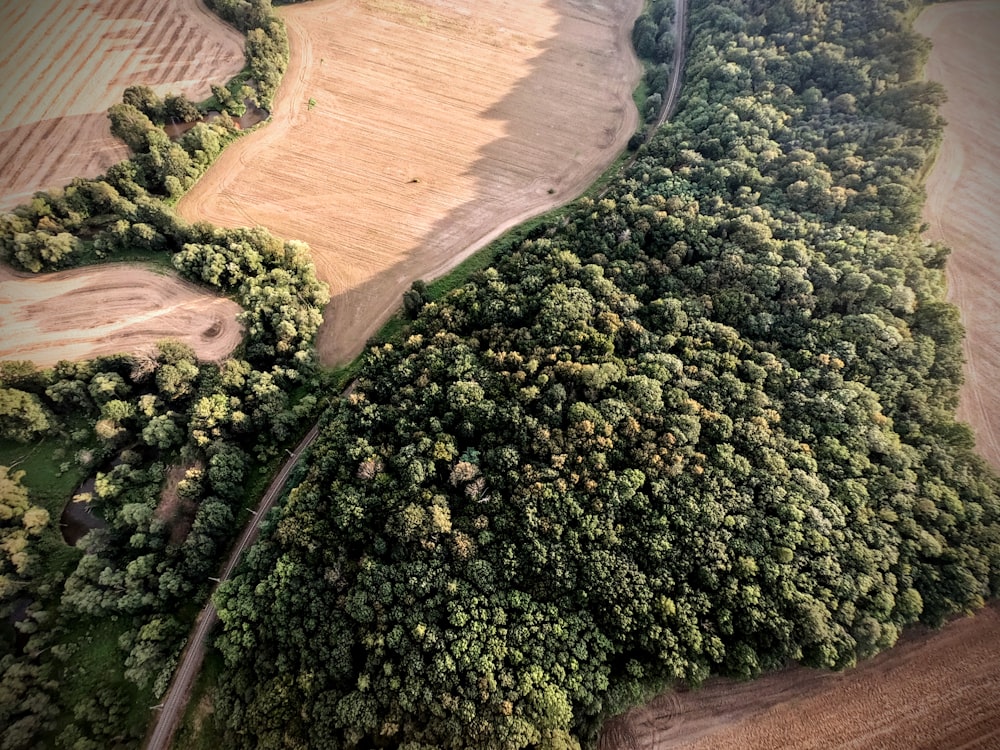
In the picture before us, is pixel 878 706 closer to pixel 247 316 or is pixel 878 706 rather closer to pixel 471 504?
pixel 471 504

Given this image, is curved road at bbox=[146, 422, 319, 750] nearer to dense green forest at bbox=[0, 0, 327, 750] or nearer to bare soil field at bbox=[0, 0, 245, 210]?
dense green forest at bbox=[0, 0, 327, 750]

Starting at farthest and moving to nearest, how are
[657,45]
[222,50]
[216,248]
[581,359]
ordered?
[657,45] → [222,50] → [216,248] → [581,359]

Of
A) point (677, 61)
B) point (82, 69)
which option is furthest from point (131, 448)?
point (677, 61)

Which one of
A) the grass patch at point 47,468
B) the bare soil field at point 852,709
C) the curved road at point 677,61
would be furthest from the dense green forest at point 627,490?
the curved road at point 677,61

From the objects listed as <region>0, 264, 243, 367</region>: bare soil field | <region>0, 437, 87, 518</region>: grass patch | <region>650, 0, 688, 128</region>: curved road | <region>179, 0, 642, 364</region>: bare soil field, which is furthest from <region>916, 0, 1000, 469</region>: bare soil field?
<region>0, 437, 87, 518</region>: grass patch

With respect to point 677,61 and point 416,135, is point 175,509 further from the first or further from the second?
point 677,61

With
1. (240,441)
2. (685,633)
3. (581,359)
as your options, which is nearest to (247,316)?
(240,441)

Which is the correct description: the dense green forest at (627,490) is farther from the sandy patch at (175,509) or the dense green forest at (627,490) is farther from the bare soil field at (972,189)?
the sandy patch at (175,509)
